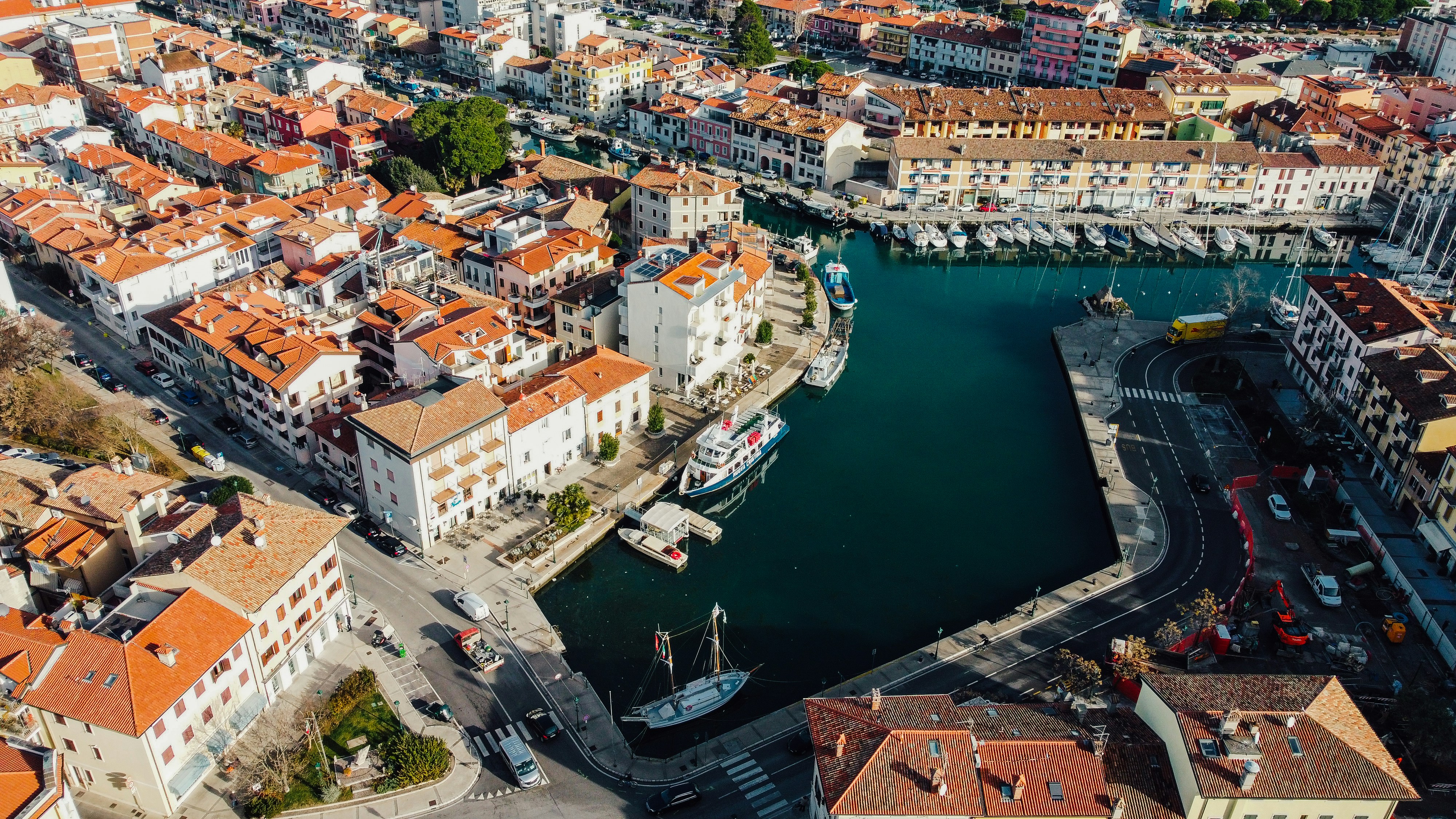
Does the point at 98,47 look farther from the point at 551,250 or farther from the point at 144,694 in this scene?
the point at 144,694

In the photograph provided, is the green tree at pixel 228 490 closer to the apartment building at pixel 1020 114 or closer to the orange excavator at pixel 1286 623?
the orange excavator at pixel 1286 623

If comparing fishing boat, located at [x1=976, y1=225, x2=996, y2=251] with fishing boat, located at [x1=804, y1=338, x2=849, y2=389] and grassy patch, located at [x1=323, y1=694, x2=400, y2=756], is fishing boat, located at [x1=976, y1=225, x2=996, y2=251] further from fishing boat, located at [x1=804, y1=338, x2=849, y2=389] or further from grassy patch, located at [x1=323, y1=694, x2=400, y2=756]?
grassy patch, located at [x1=323, y1=694, x2=400, y2=756]

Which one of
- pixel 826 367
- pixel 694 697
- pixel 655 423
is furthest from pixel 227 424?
pixel 826 367

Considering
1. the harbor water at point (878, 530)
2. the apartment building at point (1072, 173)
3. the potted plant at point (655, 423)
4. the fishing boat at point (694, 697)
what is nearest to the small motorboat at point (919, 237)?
the apartment building at point (1072, 173)

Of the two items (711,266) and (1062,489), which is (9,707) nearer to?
(711,266)

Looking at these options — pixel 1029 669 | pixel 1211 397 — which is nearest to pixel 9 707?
pixel 1029 669

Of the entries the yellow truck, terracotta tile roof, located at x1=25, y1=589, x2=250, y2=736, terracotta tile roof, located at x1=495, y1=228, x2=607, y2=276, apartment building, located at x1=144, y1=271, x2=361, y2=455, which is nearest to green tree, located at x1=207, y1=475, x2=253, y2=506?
apartment building, located at x1=144, y1=271, x2=361, y2=455
